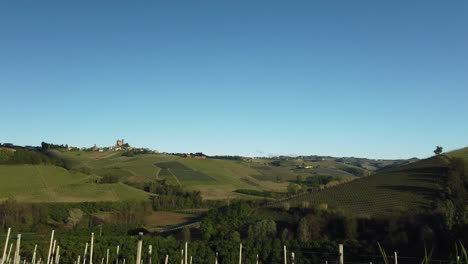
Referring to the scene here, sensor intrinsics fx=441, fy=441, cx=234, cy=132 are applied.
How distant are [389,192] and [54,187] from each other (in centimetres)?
7074

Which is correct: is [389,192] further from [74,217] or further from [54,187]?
[54,187]

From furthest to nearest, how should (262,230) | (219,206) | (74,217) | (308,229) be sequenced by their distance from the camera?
(219,206)
(74,217)
(262,230)
(308,229)

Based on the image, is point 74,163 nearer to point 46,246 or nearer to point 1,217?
point 1,217

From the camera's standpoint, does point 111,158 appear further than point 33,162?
Yes

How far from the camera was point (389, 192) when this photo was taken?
71188mm

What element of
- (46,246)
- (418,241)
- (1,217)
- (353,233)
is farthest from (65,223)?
(418,241)

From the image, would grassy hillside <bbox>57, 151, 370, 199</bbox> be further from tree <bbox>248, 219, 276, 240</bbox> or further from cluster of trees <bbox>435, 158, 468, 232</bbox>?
cluster of trees <bbox>435, 158, 468, 232</bbox>

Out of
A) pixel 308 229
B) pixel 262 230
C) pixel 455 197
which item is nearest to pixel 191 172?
pixel 262 230

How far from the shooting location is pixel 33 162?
11338cm

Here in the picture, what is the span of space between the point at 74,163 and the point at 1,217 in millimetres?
53733

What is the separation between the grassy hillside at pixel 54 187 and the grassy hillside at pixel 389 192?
45.3 m

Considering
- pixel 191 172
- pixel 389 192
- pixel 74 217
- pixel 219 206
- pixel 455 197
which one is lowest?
pixel 74 217

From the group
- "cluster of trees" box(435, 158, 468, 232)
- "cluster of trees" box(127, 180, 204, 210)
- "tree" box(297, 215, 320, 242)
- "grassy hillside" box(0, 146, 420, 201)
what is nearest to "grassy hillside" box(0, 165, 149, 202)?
"grassy hillside" box(0, 146, 420, 201)

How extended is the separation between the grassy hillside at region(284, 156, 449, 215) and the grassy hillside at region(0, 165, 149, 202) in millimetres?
45289
